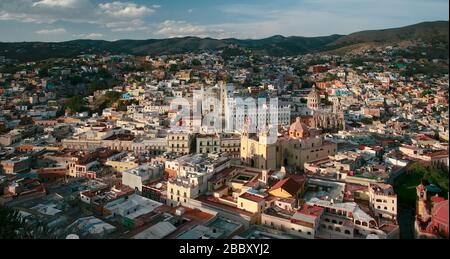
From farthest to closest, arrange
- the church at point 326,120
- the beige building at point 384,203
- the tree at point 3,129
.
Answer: the church at point 326,120 → the tree at point 3,129 → the beige building at point 384,203

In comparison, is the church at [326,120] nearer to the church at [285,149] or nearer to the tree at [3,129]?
the church at [285,149]

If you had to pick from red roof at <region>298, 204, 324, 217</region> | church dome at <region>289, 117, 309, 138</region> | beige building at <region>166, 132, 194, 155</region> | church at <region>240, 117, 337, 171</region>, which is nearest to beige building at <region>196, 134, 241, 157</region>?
beige building at <region>166, 132, 194, 155</region>

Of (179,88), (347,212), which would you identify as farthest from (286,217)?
(179,88)

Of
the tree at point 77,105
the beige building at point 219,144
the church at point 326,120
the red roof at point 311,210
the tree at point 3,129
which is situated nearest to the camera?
the red roof at point 311,210

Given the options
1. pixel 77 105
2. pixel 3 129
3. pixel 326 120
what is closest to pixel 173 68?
pixel 77 105

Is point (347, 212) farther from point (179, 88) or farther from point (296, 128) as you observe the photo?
point (179, 88)

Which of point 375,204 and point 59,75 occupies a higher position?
point 59,75

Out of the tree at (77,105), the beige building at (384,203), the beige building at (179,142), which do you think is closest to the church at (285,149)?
the beige building at (179,142)

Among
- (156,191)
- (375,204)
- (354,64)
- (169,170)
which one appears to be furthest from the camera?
(354,64)

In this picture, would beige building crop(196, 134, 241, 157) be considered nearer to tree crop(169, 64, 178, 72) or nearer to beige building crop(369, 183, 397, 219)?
beige building crop(369, 183, 397, 219)

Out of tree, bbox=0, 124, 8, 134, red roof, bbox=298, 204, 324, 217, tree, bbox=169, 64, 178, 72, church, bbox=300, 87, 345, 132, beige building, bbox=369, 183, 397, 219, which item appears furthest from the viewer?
tree, bbox=169, 64, 178, 72

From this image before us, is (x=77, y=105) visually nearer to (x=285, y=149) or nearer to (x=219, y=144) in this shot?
(x=219, y=144)
